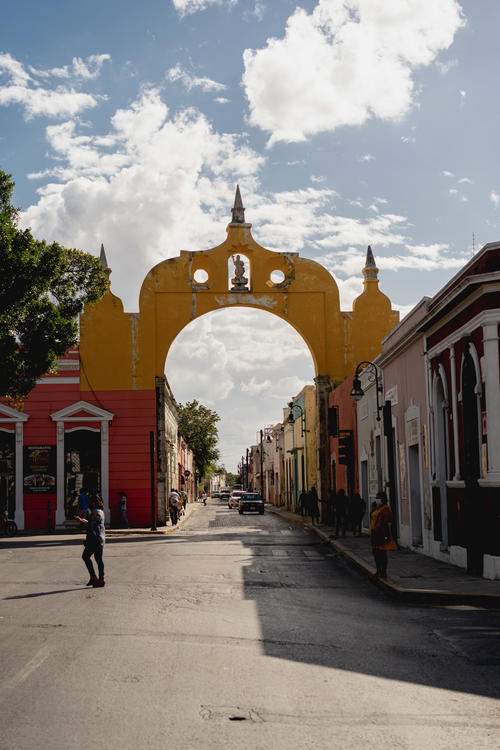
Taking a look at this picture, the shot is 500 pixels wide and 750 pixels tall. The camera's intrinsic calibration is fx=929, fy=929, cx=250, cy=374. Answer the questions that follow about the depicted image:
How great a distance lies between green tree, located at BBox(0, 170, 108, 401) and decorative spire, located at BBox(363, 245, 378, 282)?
1524 cm

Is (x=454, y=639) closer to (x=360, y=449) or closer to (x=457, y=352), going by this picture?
(x=457, y=352)

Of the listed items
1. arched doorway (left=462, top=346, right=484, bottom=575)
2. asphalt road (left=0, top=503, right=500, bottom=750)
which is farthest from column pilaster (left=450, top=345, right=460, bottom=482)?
asphalt road (left=0, top=503, right=500, bottom=750)

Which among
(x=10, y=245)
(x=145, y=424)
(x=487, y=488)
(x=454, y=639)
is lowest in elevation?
(x=454, y=639)

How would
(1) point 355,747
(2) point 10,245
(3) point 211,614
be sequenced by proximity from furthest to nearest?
(2) point 10,245
(3) point 211,614
(1) point 355,747

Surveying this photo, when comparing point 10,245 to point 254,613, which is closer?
point 254,613

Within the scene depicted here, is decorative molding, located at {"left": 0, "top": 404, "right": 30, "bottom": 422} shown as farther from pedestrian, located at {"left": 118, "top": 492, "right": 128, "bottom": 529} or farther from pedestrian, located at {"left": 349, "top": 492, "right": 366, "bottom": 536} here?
pedestrian, located at {"left": 349, "top": 492, "right": 366, "bottom": 536}

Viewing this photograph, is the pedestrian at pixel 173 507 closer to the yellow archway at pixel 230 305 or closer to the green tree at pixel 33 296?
the yellow archway at pixel 230 305

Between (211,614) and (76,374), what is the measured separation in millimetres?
26537

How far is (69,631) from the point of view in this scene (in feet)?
35.1

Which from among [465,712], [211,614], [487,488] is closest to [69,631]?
[211,614]

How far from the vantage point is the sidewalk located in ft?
45.3

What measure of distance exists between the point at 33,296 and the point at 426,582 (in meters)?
14.6

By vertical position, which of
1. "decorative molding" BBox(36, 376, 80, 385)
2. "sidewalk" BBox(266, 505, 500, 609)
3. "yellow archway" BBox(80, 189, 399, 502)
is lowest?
"sidewalk" BBox(266, 505, 500, 609)

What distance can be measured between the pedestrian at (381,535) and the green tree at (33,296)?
41.0 feet
